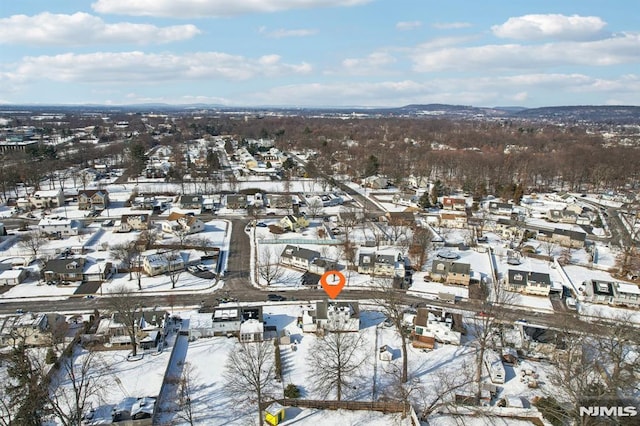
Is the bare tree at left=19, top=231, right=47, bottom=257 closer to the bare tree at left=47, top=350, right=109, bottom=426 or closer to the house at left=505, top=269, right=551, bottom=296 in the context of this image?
the bare tree at left=47, top=350, right=109, bottom=426

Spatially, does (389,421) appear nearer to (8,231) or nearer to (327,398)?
(327,398)

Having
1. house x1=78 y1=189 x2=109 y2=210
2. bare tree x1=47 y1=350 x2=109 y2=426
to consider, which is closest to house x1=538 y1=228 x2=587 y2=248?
bare tree x1=47 y1=350 x2=109 y2=426

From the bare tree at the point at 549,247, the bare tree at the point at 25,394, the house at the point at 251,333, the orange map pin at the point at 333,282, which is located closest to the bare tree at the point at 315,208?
the orange map pin at the point at 333,282

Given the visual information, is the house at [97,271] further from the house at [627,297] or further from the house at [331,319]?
the house at [627,297]

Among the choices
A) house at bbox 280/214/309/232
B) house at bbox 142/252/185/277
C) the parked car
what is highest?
house at bbox 280/214/309/232

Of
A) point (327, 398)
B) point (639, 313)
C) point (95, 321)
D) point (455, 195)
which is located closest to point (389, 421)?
point (327, 398)

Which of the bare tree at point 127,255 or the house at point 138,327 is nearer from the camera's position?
the house at point 138,327
